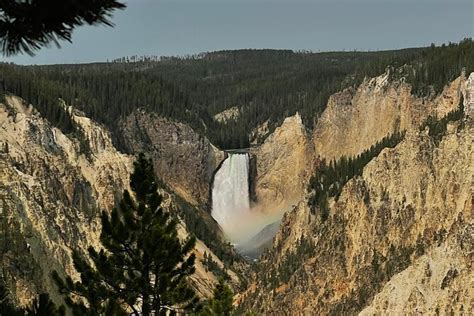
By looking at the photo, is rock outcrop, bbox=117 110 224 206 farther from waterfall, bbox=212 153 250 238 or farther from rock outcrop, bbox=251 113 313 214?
rock outcrop, bbox=251 113 313 214

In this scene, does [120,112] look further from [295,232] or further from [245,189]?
[295,232]

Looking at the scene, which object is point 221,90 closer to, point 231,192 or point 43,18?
point 231,192

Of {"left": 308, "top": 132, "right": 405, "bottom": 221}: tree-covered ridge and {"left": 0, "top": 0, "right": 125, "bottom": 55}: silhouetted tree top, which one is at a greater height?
{"left": 0, "top": 0, "right": 125, "bottom": 55}: silhouetted tree top

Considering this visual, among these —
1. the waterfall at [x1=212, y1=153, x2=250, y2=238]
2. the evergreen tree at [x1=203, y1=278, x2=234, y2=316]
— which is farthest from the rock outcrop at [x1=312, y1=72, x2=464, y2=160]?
the evergreen tree at [x1=203, y1=278, x2=234, y2=316]

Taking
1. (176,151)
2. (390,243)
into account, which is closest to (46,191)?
(390,243)

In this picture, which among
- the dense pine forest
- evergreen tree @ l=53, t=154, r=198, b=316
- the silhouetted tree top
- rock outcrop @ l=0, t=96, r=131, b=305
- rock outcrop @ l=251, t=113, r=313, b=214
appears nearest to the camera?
the silhouetted tree top

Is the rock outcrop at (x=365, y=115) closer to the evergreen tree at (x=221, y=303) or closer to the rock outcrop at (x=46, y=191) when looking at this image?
the rock outcrop at (x=46, y=191)

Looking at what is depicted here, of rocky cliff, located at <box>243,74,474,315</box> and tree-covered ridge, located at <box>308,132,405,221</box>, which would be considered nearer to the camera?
rocky cliff, located at <box>243,74,474,315</box>

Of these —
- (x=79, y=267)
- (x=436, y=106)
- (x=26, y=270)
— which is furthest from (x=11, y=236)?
(x=436, y=106)
